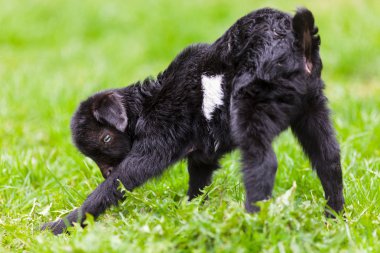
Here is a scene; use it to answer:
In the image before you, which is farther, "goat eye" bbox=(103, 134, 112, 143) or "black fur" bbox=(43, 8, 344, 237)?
"goat eye" bbox=(103, 134, 112, 143)

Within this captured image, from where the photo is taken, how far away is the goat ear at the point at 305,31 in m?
3.79

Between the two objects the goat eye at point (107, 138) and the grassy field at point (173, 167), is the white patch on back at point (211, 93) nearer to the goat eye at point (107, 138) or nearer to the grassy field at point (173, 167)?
the grassy field at point (173, 167)

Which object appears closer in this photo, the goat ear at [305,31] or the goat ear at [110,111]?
the goat ear at [305,31]

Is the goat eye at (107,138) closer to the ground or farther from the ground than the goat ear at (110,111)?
closer to the ground

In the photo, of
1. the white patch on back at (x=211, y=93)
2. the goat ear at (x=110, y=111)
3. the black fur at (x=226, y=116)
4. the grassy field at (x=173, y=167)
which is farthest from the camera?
the goat ear at (x=110, y=111)

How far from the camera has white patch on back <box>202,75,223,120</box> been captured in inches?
162

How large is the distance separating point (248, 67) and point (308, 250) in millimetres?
1239

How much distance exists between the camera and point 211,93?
13.6ft

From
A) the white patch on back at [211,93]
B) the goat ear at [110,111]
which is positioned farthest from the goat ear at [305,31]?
the goat ear at [110,111]

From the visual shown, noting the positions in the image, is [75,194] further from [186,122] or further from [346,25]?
[346,25]

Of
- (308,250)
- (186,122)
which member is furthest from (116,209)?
(308,250)

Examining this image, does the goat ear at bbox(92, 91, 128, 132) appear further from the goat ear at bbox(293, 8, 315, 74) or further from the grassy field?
the goat ear at bbox(293, 8, 315, 74)

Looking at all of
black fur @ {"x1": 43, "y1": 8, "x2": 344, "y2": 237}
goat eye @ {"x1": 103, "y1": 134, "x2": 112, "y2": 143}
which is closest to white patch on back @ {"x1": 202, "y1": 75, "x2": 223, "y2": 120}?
black fur @ {"x1": 43, "y1": 8, "x2": 344, "y2": 237}

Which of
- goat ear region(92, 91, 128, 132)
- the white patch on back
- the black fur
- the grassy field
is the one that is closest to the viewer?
the grassy field
